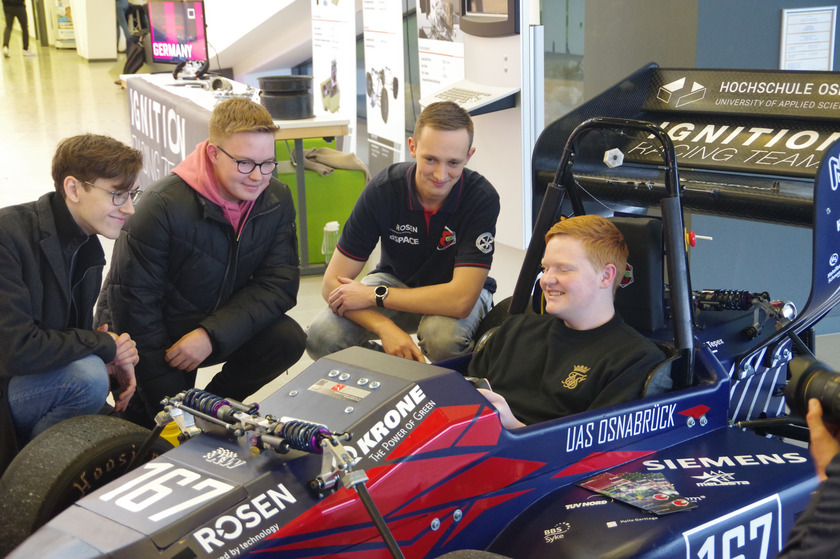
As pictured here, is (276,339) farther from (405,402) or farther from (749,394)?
(749,394)

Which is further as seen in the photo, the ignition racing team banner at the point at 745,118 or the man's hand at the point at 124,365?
the ignition racing team banner at the point at 745,118

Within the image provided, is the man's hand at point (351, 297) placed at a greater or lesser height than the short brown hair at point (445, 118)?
lesser

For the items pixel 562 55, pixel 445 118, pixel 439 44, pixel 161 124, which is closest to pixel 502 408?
pixel 445 118

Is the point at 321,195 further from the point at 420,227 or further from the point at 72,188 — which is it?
the point at 72,188

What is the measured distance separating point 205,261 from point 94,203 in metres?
0.54

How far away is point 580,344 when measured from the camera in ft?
8.32

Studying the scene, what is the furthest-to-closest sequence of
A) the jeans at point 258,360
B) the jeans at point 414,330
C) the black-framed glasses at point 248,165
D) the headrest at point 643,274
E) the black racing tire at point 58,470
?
the jeans at point 258,360
the jeans at point 414,330
the black-framed glasses at point 248,165
the headrest at point 643,274
the black racing tire at point 58,470

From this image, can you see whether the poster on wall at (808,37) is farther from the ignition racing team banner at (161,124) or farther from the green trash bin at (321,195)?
the ignition racing team banner at (161,124)

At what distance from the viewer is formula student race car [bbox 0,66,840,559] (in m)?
1.88

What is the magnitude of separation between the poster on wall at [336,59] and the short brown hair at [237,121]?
3.79 m

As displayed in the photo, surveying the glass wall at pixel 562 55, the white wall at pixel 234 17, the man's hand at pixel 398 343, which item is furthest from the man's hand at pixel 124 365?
the white wall at pixel 234 17

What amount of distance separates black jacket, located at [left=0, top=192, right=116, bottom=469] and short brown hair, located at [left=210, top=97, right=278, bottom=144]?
0.56 metres

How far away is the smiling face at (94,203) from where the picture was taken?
2.62 metres

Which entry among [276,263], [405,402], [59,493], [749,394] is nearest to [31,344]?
[59,493]
